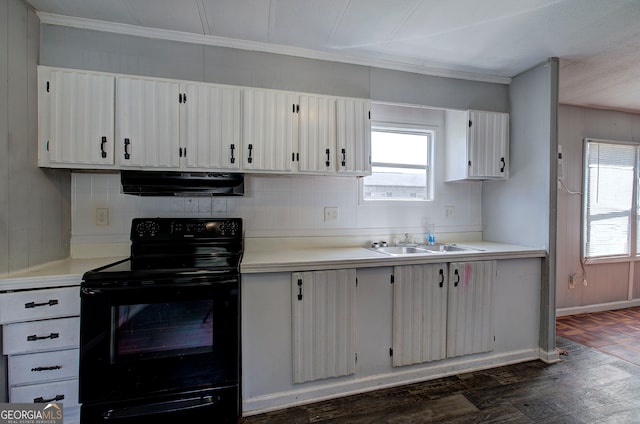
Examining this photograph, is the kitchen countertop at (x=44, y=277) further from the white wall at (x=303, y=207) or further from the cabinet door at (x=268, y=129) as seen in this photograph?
the cabinet door at (x=268, y=129)

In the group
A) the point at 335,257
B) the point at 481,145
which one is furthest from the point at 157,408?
the point at 481,145

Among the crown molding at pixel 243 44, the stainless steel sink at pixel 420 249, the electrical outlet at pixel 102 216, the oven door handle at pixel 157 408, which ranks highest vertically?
the crown molding at pixel 243 44

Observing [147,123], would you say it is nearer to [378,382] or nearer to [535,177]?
[378,382]

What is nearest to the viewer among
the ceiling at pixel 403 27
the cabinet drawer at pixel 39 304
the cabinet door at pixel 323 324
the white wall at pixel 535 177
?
the cabinet drawer at pixel 39 304

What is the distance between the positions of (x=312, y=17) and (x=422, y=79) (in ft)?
3.83

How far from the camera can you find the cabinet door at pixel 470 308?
7.02 feet

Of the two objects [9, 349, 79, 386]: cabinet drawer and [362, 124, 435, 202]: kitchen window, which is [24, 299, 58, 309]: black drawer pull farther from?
[362, 124, 435, 202]: kitchen window

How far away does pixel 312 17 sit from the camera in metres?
1.81

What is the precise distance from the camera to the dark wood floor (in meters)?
1.72

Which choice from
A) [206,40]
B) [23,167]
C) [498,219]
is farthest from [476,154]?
[23,167]

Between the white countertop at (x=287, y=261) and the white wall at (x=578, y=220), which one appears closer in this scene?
the white countertop at (x=287, y=261)

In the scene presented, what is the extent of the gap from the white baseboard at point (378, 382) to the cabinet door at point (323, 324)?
108mm

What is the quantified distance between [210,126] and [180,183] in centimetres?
46

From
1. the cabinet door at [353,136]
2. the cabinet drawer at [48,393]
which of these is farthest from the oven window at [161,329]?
the cabinet door at [353,136]
